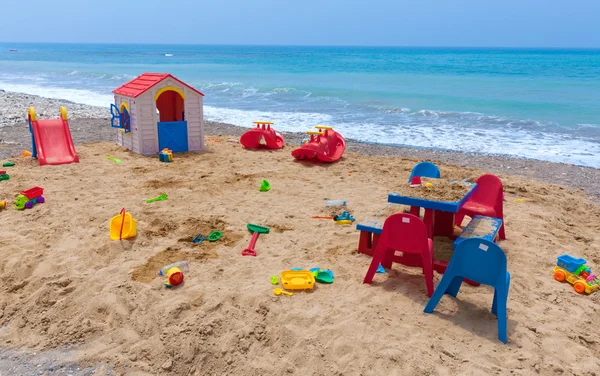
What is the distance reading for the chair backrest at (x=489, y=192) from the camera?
Answer: 574 centimetres

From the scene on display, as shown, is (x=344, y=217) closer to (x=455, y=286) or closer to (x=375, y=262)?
(x=375, y=262)

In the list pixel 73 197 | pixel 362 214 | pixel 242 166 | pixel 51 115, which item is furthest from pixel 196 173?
pixel 51 115

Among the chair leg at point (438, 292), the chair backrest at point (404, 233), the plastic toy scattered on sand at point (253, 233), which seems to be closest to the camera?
the chair leg at point (438, 292)

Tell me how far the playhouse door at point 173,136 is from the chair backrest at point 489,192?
6.53 m

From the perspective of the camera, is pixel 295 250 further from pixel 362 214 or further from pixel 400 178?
pixel 400 178

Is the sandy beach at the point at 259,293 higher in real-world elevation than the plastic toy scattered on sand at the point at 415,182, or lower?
lower

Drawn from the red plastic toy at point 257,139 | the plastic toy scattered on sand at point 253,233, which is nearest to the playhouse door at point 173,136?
the red plastic toy at point 257,139

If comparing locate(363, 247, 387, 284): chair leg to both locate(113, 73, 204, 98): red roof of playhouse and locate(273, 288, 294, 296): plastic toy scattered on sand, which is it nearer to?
locate(273, 288, 294, 296): plastic toy scattered on sand

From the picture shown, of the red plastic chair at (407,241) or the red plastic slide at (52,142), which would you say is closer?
the red plastic chair at (407,241)

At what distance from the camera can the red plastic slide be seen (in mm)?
9031

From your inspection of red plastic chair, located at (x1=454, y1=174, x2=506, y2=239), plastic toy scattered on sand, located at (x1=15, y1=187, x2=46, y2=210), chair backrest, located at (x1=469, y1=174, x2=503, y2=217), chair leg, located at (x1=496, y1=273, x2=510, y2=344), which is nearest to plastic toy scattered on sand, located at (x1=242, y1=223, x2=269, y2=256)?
red plastic chair, located at (x1=454, y1=174, x2=506, y2=239)

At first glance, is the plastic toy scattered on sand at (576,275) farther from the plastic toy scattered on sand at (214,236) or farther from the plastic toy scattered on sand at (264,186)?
the plastic toy scattered on sand at (264,186)

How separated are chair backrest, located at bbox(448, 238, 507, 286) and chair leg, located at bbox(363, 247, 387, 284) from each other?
0.65 meters

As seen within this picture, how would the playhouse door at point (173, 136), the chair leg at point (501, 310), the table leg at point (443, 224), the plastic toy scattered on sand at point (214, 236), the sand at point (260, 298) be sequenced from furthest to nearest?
the playhouse door at point (173, 136)
the table leg at point (443, 224)
the plastic toy scattered on sand at point (214, 236)
the chair leg at point (501, 310)
the sand at point (260, 298)
